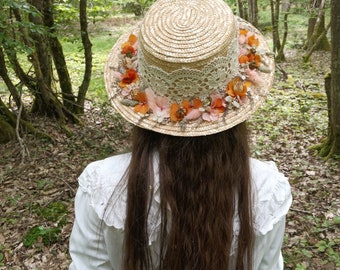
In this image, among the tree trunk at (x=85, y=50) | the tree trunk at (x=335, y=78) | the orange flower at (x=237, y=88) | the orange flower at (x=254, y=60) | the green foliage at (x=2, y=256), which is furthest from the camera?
the tree trunk at (x=85, y=50)

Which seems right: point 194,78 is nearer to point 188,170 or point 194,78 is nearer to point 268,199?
point 188,170

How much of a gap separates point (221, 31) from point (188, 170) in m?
0.51

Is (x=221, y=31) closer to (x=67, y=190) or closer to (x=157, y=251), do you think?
(x=157, y=251)

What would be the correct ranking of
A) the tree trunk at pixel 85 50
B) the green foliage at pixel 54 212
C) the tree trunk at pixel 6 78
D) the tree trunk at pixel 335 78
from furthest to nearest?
the tree trunk at pixel 85 50 < the tree trunk at pixel 6 78 < the tree trunk at pixel 335 78 < the green foliage at pixel 54 212

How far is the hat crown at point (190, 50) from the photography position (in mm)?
1210

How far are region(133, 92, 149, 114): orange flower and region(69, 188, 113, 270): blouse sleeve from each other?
0.38 metres

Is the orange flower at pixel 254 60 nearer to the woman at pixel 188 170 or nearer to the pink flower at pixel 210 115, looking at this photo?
the woman at pixel 188 170

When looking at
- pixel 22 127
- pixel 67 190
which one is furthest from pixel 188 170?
pixel 22 127

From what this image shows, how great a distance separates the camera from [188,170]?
4.07ft

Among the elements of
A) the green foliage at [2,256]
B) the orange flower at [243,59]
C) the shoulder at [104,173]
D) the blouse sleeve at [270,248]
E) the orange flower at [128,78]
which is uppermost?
the orange flower at [243,59]

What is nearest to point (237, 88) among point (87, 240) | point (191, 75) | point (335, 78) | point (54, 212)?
point (191, 75)

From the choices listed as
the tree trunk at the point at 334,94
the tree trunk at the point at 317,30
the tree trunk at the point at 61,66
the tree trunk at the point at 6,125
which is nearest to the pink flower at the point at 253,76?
the tree trunk at the point at 334,94

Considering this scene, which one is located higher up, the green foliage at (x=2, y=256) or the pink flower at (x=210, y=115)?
the pink flower at (x=210, y=115)

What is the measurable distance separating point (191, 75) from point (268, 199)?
53cm
